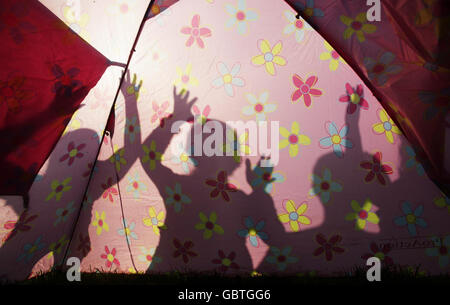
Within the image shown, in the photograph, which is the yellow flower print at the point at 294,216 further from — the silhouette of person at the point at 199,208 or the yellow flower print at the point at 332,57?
the yellow flower print at the point at 332,57

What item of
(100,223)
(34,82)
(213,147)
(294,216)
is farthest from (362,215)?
(34,82)

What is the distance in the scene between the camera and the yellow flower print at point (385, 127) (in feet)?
4.02

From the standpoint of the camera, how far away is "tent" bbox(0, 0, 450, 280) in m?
1.12

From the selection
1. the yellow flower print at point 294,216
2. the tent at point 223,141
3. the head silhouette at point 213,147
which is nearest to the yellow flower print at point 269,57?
the tent at point 223,141

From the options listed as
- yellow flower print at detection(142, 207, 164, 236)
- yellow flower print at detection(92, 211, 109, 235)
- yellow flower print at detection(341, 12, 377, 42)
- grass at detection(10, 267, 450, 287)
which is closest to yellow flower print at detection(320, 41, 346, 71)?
yellow flower print at detection(341, 12, 377, 42)

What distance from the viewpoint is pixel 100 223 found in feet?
4.92

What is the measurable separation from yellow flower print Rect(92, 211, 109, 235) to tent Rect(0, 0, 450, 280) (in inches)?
0.7

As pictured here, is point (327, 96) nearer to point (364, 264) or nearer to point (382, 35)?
point (382, 35)

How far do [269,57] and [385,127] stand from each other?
602 millimetres

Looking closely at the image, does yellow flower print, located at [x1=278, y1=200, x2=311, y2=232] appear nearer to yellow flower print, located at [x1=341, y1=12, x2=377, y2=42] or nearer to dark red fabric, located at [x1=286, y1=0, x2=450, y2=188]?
dark red fabric, located at [x1=286, y1=0, x2=450, y2=188]

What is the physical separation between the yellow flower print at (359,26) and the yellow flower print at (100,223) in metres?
1.45

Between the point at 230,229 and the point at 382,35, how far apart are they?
1.03 metres

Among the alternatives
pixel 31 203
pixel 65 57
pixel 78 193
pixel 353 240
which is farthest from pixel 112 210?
pixel 353 240
